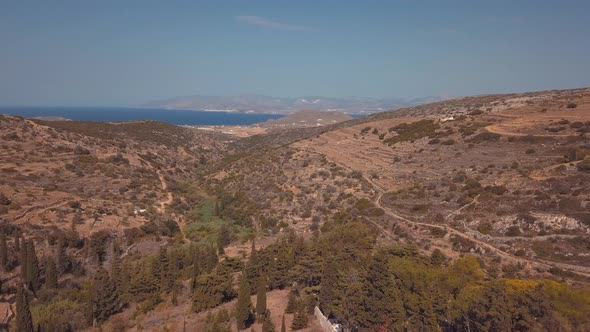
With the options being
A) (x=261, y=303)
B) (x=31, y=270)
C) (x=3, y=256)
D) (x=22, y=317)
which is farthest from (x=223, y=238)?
(x=22, y=317)

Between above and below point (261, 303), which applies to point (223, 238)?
below

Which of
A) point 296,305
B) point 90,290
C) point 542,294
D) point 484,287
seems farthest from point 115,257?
point 542,294

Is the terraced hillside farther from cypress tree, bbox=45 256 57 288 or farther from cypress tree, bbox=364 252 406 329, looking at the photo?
cypress tree, bbox=45 256 57 288

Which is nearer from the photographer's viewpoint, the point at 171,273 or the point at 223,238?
the point at 171,273

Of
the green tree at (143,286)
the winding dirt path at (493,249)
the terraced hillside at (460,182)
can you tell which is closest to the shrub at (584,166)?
the terraced hillside at (460,182)

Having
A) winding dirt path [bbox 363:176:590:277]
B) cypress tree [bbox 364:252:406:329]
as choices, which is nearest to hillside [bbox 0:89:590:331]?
cypress tree [bbox 364:252:406:329]

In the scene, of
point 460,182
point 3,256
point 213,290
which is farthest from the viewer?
point 460,182

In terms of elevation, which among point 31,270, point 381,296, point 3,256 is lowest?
point 31,270

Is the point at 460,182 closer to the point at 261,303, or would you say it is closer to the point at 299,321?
the point at 299,321

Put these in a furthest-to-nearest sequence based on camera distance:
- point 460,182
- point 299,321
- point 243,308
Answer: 1. point 460,182
2. point 243,308
3. point 299,321
